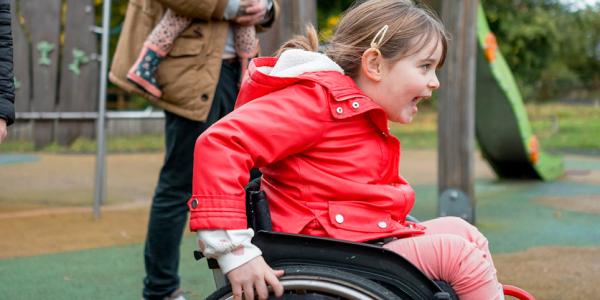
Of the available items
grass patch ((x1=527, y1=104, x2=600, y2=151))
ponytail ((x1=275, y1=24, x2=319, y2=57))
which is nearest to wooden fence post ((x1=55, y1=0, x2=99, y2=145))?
ponytail ((x1=275, y1=24, x2=319, y2=57))

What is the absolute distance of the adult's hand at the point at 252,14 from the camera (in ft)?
10.7

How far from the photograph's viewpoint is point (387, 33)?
2102mm

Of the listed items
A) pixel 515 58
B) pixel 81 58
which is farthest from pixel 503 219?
pixel 515 58

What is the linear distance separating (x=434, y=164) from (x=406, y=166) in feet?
1.38

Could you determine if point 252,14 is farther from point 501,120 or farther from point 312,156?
point 501,120

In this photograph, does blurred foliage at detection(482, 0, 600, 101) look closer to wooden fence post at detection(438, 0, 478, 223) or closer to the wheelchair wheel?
wooden fence post at detection(438, 0, 478, 223)

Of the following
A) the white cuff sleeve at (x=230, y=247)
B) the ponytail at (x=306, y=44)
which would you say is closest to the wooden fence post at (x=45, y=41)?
the ponytail at (x=306, y=44)

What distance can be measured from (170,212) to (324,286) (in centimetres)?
142

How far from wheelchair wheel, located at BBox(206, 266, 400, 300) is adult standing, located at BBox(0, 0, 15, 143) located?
34.6 inches

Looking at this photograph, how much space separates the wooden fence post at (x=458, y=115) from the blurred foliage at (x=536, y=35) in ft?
57.6

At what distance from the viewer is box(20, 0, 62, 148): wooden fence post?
7508 mm

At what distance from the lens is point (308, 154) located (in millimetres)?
2035

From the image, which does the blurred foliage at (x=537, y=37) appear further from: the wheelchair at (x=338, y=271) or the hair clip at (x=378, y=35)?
the wheelchair at (x=338, y=271)

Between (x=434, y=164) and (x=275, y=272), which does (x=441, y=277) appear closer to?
(x=275, y=272)
